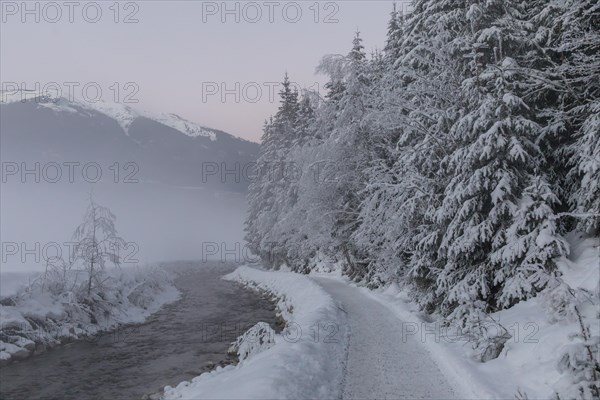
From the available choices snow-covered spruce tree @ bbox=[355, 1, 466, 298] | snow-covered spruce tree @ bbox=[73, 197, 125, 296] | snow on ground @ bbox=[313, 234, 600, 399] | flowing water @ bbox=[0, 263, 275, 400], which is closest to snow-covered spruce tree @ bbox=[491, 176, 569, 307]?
snow on ground @ bbox=[313, 234, 600, 399]

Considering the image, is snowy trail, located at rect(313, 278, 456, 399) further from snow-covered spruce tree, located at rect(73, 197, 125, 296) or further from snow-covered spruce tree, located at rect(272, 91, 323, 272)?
snow-covered spruce tree, located at rect(272, 91, 323, 272)

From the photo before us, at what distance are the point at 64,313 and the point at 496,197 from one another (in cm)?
1604

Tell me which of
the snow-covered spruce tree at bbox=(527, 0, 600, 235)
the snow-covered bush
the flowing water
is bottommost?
the flowing water

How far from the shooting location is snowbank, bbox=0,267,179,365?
13727 millimetres

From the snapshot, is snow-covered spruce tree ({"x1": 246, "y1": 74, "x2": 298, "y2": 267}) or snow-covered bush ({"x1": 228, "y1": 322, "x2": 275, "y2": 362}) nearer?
snow-covered bush ({"x1": 228, "y1": 322, "x2": 275, "y2": 362})

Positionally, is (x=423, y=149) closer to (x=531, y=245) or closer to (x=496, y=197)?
(x=496, y=197)

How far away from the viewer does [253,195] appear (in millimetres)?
53094

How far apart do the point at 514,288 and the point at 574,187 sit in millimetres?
3386

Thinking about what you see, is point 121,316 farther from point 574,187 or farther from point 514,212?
point 574,187

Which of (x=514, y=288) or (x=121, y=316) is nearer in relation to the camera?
(x=514, y=288)

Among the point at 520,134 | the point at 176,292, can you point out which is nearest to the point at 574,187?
the point at 520,134

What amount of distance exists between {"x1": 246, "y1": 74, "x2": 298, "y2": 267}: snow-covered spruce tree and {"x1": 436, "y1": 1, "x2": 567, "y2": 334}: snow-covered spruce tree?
1052 inches

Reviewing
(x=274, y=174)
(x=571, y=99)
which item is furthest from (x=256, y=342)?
(x=274, y=174)

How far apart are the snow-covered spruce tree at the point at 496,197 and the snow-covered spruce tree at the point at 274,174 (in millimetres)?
26725
